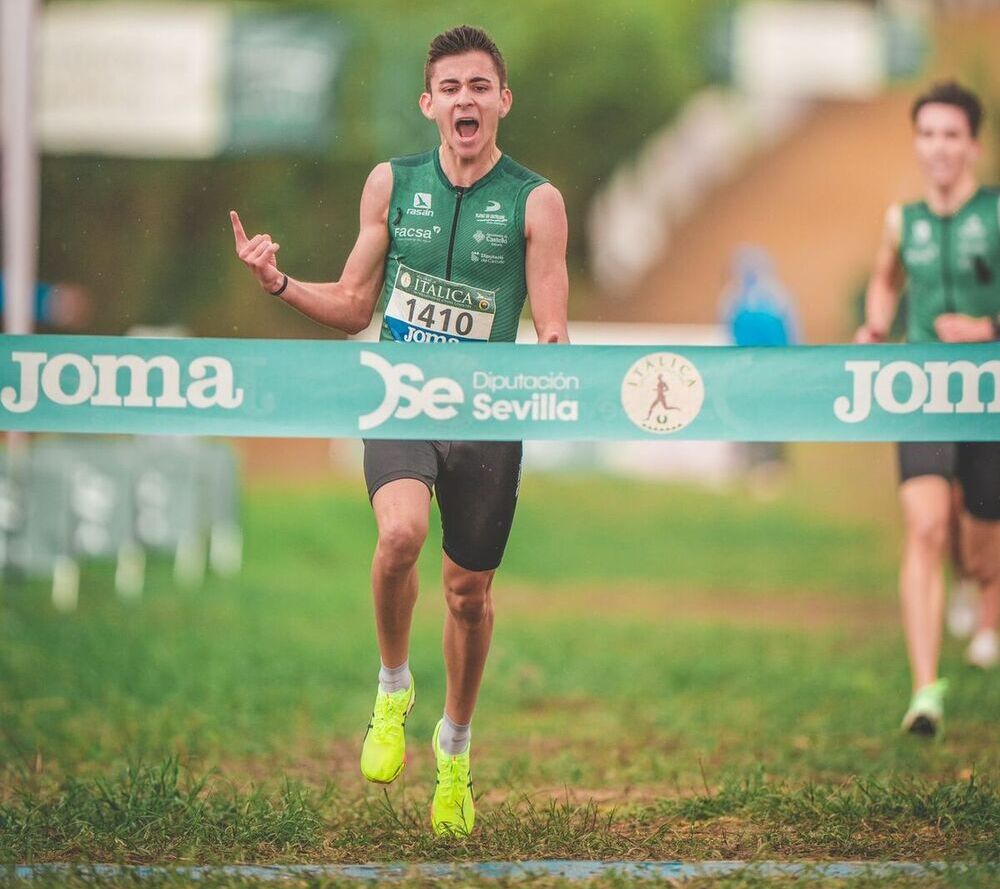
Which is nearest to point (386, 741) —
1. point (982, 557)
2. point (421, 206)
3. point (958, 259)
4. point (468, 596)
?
point (468, 596)

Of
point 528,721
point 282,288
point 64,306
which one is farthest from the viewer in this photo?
point 64,306

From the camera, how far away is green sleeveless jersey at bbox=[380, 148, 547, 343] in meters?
5.62

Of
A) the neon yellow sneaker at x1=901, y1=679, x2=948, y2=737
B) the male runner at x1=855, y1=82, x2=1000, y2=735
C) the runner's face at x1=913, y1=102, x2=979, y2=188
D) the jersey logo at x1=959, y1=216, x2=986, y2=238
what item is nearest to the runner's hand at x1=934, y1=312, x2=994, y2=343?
the male runner at x1=855, y1=82, x2=1000, y2=735

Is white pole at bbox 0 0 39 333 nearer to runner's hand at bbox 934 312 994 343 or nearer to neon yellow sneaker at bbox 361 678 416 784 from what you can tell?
runner's hand at bbox 934 312 994 343

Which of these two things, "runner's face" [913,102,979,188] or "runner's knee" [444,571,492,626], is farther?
"runner's face" [913,102,979,188]

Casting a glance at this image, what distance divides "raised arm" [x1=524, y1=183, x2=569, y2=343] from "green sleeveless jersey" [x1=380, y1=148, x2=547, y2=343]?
3 cm

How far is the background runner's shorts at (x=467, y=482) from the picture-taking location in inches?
219

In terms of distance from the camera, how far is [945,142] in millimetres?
7355

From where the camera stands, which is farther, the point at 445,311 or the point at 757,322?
the point at 757,322

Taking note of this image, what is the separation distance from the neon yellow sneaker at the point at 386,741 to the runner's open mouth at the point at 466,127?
1772 millimetres

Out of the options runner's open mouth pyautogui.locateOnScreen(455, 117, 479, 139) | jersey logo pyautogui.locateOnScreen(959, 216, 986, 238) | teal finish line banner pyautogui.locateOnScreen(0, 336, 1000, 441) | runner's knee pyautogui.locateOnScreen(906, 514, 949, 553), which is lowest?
runner's knee pyautogui.locateOnScreen(906, 514, 949, 553)

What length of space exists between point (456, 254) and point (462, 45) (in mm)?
651

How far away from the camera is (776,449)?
2598cm

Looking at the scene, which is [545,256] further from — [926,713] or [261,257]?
[926,713]
